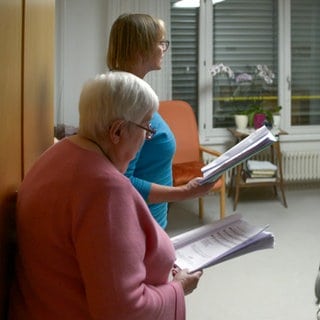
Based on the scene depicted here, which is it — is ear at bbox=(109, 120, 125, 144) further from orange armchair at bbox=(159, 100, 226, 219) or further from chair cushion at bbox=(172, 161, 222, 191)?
orange armchair at bbox=(159, 100, 226, 219)

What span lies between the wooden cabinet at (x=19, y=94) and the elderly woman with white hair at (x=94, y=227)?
49 millimetres

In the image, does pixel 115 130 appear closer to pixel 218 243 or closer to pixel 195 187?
pixel 218 243

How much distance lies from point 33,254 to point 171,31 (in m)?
3.96

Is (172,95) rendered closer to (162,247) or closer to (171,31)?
(171,31)

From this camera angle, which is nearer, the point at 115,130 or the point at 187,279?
the point at 115,130

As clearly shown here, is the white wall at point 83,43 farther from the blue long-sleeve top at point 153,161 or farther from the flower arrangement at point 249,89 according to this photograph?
the blue long-sleeve top at point 153,161

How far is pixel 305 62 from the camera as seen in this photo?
4895 millimetres

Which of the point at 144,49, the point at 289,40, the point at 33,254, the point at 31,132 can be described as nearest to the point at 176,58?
the point at 289,40

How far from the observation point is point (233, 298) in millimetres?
2623

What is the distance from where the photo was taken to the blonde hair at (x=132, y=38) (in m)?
1.37

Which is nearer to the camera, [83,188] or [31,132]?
[83,188]

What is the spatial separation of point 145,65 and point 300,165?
12.2 ft

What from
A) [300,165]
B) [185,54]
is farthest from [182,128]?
[300,165]

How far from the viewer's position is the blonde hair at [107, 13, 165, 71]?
137 centimetres
